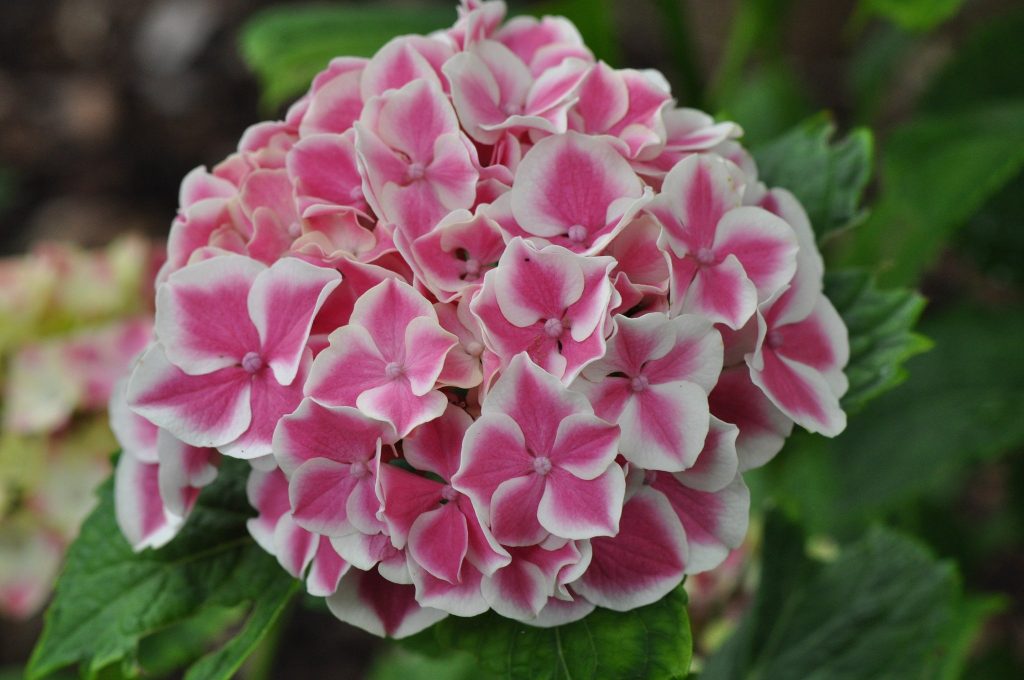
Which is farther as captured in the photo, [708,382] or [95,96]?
[95,96]

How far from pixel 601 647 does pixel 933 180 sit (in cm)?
86

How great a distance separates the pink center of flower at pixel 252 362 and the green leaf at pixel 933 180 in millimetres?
860

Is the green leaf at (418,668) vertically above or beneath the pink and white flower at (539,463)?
beneath

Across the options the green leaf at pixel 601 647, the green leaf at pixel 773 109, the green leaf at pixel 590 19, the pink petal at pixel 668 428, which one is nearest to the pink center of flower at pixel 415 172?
the pink petal at pixel 668 428

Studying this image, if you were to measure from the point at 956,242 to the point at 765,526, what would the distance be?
722 mm

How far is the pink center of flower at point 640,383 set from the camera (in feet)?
2.17

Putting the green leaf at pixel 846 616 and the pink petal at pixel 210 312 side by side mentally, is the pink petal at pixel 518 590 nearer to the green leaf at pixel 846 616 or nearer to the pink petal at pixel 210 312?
the pink petal at pixel 210 312

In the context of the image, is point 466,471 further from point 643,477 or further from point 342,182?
point 342,182

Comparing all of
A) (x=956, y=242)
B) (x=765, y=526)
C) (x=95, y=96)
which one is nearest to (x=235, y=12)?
(x=95, y=96)

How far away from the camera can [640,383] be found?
0.66m

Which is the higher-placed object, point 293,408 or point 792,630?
point 293,408

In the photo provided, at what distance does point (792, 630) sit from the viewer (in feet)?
3.65

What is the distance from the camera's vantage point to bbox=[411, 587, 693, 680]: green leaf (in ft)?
2.38

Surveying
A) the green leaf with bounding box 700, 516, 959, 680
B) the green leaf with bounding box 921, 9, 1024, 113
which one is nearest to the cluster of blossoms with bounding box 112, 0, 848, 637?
the green leaf with bounding box 700, 516, 959, 680
